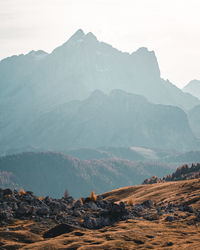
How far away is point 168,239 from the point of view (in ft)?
230

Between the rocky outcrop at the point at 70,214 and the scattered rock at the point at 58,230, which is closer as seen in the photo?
the scattered rock at the point at 58,230

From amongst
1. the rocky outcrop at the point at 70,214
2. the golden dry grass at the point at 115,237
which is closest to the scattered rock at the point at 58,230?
the rocky outcrop at the point at 70,214

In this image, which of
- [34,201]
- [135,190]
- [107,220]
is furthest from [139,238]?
[135,190]

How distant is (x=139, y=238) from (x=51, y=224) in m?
21.3

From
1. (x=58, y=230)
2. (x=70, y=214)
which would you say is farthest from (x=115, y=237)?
(x=70, y=214)

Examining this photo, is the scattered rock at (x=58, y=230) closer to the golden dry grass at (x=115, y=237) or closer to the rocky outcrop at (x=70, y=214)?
the rocky outcrop at (x=70, y=214)

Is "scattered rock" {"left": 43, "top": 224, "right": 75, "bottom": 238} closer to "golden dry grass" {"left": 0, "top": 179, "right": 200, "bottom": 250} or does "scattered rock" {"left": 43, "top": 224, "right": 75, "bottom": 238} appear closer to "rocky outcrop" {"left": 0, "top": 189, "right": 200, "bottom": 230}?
"rocky outcrop" {"left": 0, "top": 189, "right": 200, "bottom": 230}

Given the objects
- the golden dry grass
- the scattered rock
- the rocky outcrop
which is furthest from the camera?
the rocky outcrop

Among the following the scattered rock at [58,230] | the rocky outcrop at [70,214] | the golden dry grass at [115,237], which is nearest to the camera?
the golden dry grass at [115,237]

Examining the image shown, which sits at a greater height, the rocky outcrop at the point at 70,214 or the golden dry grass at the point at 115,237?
the rocky outcrop at the point at 70,214

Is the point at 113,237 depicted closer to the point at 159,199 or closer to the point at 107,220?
the point at 107,220

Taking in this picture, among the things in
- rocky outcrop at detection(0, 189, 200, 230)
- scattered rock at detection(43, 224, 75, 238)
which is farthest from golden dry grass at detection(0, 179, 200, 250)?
rocky outcrop at detection(0, 189, 200, 230)

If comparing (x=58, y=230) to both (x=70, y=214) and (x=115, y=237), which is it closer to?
(x=115, y=237)

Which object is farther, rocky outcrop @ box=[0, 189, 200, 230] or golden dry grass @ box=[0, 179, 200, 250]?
rocky outcrop @ box=[0, 189, 200, 230]
